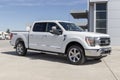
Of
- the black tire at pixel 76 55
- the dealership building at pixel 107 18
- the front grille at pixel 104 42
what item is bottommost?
the black tire at pixel 76 55

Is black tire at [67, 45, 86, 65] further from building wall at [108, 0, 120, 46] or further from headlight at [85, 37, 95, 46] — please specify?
building wall at [108, 0, 120, 46]

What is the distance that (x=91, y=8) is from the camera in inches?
1069

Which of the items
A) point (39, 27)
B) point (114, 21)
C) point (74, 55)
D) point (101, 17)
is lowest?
point (74, 55)

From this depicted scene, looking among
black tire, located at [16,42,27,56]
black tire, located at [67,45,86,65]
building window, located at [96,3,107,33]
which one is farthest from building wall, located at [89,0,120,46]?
black tire, located at [67,45,86,65]

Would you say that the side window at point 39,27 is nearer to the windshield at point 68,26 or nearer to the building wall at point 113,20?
the windshield at point 68,26

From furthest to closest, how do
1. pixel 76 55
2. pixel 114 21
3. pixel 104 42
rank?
pixel 114 21, pixel 104 42, pixel 76 55

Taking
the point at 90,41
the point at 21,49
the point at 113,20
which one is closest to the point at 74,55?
the point at 90,41

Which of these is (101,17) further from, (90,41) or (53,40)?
(90,41)

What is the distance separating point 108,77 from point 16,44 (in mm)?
7460

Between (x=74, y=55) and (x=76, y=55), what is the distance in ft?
0.34

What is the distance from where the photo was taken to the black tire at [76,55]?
10.6m

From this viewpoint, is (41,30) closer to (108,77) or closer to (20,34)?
(20,34)

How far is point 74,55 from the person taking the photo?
35.7ft

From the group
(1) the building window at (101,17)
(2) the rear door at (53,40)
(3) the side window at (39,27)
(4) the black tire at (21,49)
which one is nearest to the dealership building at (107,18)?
(1) the building window at (101,17)
